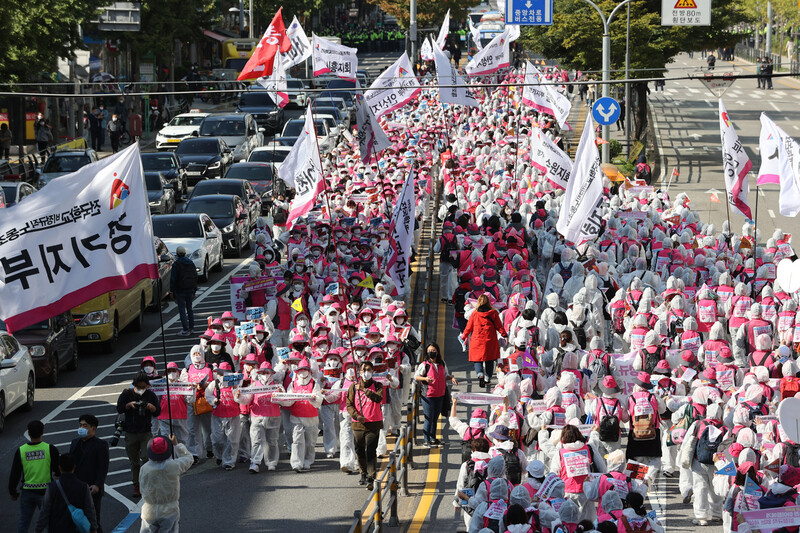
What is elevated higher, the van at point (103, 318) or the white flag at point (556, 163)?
the white flag at point (556, 163)

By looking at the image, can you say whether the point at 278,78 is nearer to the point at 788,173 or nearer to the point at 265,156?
the point at 265,156

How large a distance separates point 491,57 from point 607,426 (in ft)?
74.6

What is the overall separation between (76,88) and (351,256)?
81.5 feet

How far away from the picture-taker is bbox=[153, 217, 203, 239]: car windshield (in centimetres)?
2637

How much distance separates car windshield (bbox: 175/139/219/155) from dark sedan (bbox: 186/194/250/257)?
8792 mm

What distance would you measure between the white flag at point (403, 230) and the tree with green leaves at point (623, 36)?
69.3 ft

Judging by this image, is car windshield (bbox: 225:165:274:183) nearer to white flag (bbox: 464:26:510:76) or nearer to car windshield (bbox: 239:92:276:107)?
white flag (bbox: 464:26:510:76)

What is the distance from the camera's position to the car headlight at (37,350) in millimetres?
18797

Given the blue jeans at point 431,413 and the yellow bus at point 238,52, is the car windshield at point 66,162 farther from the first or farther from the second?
the yellow bus at point 238,52

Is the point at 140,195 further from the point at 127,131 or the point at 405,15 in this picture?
the point at 405,15

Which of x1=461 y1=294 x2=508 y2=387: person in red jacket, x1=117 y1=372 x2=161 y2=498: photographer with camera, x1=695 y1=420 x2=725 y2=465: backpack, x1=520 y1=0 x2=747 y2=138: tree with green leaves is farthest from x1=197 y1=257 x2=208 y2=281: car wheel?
x1=520 y1=0 x2=747 y2=138: tree with green leaves

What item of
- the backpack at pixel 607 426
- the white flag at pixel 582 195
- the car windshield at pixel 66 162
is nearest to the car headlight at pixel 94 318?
the white flag at pixel 582 195

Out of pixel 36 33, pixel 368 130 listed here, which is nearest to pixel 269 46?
pixel 368 130

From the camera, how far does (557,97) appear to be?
91.2 ft
